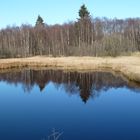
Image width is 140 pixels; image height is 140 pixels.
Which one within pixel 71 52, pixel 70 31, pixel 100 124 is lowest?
pixel 100 124

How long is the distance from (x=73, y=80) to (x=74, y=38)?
1573 inches

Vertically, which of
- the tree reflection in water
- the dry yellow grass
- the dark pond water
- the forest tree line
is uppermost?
the forest tree line

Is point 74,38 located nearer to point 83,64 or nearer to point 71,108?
point 83,64

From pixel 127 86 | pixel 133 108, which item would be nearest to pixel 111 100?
pixel 133 108

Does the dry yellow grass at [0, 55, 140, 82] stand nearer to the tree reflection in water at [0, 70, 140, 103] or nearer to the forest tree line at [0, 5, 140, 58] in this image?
the tree reflection in water at [0, 70, 140, 103]

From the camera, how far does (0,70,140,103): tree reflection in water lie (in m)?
27.7

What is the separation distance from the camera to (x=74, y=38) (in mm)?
73000

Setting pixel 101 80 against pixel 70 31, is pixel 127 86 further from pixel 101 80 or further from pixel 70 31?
pixel 70 31

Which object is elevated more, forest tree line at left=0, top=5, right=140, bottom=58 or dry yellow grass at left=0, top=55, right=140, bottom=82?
forest tree line at left=0, top=5, right=140, bottom=58

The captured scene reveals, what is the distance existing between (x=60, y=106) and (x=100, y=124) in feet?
16.7

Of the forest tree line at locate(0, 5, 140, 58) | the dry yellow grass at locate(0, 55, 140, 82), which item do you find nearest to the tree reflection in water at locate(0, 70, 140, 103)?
the dry yellow grass at locate(0, 55, 140, 82)

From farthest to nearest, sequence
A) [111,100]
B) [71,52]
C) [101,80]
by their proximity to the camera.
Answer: [71,52] < [101,80] < [111,100]

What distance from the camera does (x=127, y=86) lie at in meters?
27.8

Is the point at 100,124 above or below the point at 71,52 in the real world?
below
